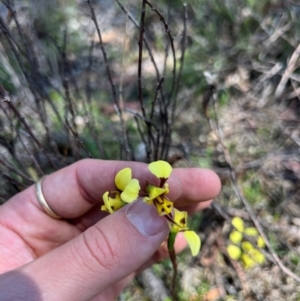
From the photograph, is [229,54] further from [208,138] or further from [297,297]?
[297,297]

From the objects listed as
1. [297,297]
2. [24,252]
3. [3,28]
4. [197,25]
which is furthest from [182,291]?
[197,25]

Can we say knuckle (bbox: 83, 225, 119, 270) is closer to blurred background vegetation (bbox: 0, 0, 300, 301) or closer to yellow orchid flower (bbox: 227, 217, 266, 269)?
blurred background vegetation (bbox: 0, 0, 300, 301)

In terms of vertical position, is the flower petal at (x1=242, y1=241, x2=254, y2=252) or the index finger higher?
the index finger

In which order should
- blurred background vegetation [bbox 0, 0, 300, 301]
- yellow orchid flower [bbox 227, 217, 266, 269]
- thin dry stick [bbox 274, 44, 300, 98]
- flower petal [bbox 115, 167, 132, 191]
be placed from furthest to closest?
thin dry stick [bbox 274, 44, 300, 98] → yellow orchid flower [bbox 227, 217, 266, 269] → blurred background vegetation [bbox 0, 0, 300, 301] → flower petal [bbox 115, 167, 132, 191]

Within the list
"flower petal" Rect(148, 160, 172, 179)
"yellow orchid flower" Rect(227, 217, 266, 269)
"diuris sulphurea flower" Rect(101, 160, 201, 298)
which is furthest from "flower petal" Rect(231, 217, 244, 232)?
"flower petal" Rect(148, 160, 172, 179)

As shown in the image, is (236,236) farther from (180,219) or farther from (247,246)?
(180,219)

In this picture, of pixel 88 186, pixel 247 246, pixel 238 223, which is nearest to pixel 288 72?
pixel 238 223

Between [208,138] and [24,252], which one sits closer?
[24,252]
